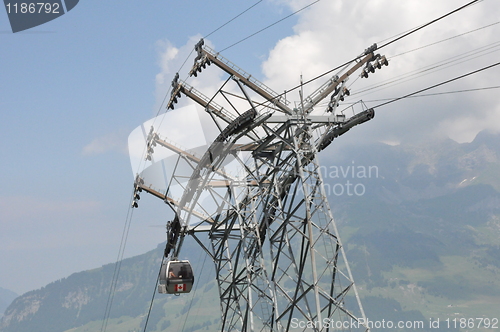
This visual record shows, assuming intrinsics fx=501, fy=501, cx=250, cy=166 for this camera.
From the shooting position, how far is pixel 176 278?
33.6 metres

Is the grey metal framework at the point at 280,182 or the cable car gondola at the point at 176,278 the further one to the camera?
the cable car gondola at the point at 176,278

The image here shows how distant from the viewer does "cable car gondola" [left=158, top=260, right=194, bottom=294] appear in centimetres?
3331

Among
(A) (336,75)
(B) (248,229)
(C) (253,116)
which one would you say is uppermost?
(A) (336,75)

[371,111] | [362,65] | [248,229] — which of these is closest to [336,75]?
[362,65]

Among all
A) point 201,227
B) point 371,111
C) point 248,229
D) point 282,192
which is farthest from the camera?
point 201,227

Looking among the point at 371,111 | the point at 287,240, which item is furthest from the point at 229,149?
the point at 371,111

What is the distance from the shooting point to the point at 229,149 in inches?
1187

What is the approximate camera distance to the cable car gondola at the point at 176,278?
33.3 metres

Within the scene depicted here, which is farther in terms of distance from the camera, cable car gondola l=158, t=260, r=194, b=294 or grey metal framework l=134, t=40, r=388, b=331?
cable car gondola l=158, t=260, r=194, b=294

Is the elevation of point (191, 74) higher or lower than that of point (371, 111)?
higher

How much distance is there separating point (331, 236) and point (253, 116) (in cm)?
736

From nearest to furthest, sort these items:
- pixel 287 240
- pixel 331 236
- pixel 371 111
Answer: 1. pixel 331 236
2. pixel 371 111
3. pixel 287 240

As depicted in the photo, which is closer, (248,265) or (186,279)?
(248,265)

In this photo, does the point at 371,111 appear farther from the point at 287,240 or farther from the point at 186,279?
the point at 186,279
